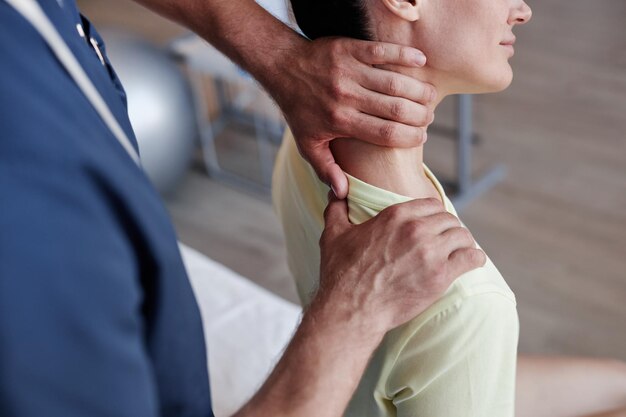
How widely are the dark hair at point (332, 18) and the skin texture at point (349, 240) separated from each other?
2cm

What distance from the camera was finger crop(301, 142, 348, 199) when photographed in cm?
101

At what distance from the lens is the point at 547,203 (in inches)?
111

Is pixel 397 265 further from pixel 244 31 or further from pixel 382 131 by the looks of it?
pixel 244 31

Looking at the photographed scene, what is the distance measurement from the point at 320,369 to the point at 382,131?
0.31 meters

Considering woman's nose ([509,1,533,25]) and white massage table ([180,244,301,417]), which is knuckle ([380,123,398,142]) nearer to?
woman's nose ([509,1,533,25])

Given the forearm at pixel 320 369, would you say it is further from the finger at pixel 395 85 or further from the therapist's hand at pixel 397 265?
the finger at pixel 395 85

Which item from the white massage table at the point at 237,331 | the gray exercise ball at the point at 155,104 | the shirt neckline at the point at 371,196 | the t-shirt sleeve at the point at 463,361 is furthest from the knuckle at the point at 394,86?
the gray exercise ball at the point at 155,104

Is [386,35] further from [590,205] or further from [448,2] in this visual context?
[590,205]

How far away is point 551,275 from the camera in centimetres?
249

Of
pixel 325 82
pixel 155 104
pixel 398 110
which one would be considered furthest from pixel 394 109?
pixel 155 104

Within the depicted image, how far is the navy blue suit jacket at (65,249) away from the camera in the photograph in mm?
620

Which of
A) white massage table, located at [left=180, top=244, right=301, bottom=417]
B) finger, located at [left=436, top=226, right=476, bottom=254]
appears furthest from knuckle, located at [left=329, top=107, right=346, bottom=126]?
white massage table, located at [left=180, top=244, right=301, bottom=417]

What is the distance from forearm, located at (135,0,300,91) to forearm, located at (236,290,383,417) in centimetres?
38

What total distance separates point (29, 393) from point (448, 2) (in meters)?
0.66
